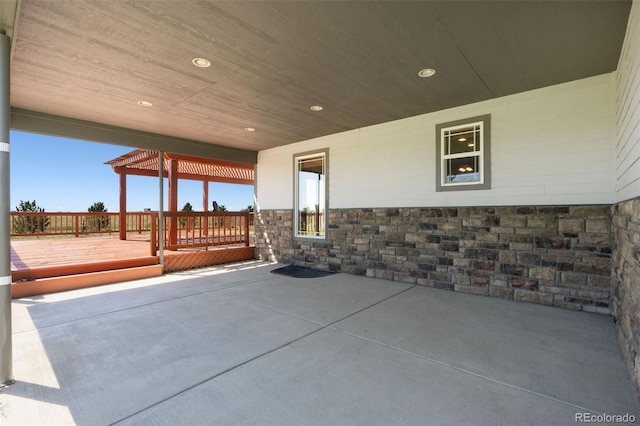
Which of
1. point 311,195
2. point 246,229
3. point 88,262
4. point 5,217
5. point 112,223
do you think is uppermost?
point 311,195

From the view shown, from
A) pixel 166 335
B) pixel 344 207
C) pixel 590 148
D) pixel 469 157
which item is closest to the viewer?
pixel 166 335

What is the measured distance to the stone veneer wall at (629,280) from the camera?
214cm

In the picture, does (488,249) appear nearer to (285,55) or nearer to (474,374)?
(474,374)

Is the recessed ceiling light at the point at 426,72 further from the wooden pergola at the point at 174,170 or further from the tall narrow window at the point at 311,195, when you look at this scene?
the wooden pergola at the point at 174,170

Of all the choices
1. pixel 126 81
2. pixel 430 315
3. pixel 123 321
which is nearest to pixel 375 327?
pixel 430 315

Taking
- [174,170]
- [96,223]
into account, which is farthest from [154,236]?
[96,223]

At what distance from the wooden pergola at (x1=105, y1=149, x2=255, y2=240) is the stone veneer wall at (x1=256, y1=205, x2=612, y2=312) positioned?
457cm

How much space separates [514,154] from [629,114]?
1656mm

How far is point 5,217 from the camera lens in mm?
2287

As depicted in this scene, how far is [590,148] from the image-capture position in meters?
→ 3.76

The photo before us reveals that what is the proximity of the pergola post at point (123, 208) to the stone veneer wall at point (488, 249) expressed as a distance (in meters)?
7.00

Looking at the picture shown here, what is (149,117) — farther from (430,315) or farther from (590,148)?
(590,148)

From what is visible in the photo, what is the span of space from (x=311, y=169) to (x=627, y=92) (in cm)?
538

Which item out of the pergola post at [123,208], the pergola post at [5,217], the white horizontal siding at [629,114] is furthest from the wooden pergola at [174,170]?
the white horizontal siding at [629,114]
